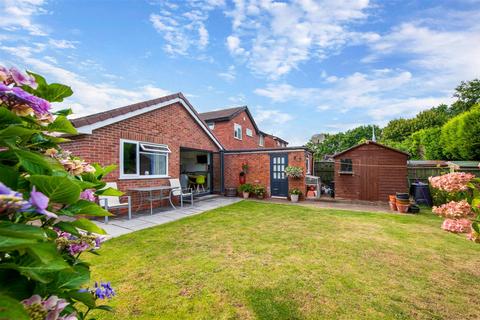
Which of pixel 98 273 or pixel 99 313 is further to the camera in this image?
pixel 98 273

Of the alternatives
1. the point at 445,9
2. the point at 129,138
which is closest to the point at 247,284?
the point at 129,138

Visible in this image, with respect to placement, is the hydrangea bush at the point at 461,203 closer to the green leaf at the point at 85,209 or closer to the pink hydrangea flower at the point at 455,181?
the pink hydrangea flower at the point at 455,181

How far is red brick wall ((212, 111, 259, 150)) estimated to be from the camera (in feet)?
57.9

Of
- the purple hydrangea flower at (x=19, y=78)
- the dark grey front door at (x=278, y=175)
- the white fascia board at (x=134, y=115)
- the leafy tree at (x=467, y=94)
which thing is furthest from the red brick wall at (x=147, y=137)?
the leafy tree at (x=467, y=94)

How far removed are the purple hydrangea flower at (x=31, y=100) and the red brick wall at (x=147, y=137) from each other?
670 cm

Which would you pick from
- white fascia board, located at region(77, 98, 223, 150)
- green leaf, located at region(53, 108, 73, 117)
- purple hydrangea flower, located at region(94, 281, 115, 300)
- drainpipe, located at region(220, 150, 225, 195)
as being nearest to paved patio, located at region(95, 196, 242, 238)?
white fascia board, located at region(77, 98, 223, 150)

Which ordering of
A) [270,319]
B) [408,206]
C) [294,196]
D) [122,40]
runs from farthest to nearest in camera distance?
[294,196], [408,206], [122,40], [270,319]

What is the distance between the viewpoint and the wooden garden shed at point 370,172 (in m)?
10.9

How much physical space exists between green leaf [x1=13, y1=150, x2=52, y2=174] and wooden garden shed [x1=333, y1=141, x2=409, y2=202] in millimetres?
13101

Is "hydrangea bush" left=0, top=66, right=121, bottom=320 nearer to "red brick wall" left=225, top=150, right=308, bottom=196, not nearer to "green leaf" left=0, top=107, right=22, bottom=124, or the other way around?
"green leaf" left=0, top=107, right=22, bottom=124

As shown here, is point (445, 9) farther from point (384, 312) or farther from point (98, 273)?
point (98, 273)

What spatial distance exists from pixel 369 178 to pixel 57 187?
13.3 metres

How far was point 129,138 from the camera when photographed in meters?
7.58

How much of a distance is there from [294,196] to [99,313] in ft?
32.8
